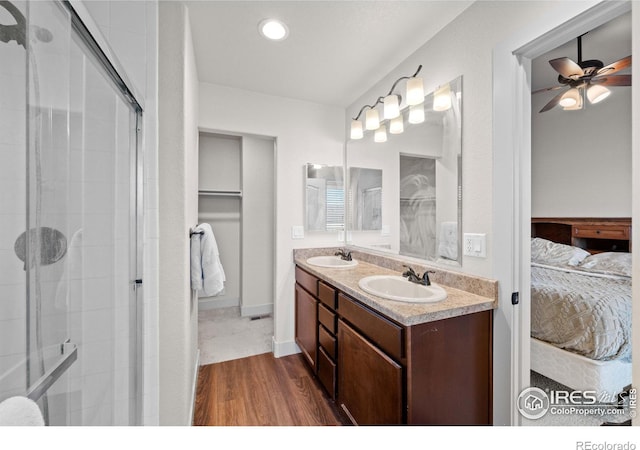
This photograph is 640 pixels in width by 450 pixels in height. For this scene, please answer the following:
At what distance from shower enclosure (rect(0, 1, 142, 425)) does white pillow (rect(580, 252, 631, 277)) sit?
11.3ft

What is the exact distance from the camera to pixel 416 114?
175 centimetres

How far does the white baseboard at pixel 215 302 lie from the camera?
3.37 meters

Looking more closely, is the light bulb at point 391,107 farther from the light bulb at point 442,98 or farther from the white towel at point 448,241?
the white towel at point 448,241

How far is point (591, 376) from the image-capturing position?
1.53 metres

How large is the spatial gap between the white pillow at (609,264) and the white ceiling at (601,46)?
178cm

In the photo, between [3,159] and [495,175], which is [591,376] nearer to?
[495,175]

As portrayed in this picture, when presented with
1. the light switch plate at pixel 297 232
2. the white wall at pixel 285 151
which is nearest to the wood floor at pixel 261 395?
the white wall at pixel 285 151

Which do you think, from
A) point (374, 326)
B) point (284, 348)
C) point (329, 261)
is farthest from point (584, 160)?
point (284, 348)

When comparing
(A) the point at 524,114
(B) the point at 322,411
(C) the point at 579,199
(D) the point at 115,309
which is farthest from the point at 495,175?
(C) the point at 579,199

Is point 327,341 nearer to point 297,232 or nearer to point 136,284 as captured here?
point 297,232

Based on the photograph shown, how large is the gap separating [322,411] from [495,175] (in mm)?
1709

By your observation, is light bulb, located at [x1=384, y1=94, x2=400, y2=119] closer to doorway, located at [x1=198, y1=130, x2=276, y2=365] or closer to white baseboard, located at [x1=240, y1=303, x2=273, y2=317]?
doorway, located at [x1=198, y1=130, x2=276, y2=365]

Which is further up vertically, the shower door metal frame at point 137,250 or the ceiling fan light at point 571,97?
the ceiling fan light at point 571,97

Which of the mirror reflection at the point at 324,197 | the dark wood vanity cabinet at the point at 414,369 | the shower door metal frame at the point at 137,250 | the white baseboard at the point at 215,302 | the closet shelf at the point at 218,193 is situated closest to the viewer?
the dark wood vanity cabinet at the point at 414,369
